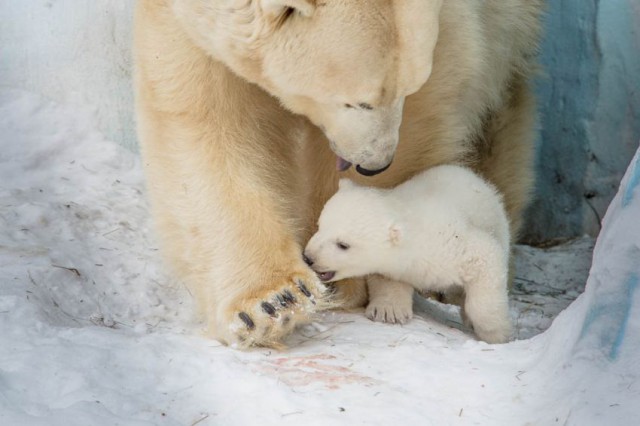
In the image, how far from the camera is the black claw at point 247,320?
9.78ft

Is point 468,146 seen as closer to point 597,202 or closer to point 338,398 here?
point 597,202

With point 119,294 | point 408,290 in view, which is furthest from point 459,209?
point 119,294

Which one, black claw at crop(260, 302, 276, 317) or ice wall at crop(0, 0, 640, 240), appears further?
ice wall at crop(0, 0, 640, 240)

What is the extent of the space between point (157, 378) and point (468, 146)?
1.93 meters

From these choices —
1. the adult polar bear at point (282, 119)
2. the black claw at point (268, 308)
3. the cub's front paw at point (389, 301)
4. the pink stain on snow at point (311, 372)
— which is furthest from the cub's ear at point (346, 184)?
the pink stain on snow at point (311, 372)

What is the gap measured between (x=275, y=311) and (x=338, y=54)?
0.83 m

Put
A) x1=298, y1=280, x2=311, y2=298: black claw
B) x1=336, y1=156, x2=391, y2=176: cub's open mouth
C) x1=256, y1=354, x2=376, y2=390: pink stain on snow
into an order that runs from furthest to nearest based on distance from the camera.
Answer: x1=298, y1=280, x2=311, y2=298: black claw < x1=336, y1=156, x2=391, y2=176: cub's open mouth < x1=256, y1=354, x2=376, y2=390: pink stain on snow

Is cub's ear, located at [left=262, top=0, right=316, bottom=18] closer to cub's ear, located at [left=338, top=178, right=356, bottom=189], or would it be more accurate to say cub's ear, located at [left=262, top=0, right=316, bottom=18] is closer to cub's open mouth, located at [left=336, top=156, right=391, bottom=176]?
cub's open mouth, located at [left=336, top=156, right=391, bottom=176]

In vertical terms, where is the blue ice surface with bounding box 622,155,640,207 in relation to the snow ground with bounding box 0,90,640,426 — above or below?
above

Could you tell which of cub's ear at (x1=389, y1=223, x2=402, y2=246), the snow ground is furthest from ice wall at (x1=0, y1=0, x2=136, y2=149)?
cub's ear at (x1=389, y1=223, x2=402, y2=246)

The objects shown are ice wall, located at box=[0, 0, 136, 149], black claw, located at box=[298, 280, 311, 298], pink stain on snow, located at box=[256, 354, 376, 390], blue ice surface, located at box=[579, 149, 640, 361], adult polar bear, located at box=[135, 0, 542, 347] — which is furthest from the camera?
ice wall, located at box=[0, 0, 136, 149]

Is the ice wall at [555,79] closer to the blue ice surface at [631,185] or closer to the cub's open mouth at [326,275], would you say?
the cub's open mouth at [326,275]

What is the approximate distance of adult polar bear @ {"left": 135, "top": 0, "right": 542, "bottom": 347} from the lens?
106 inches

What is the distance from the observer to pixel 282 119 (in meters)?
3.58
